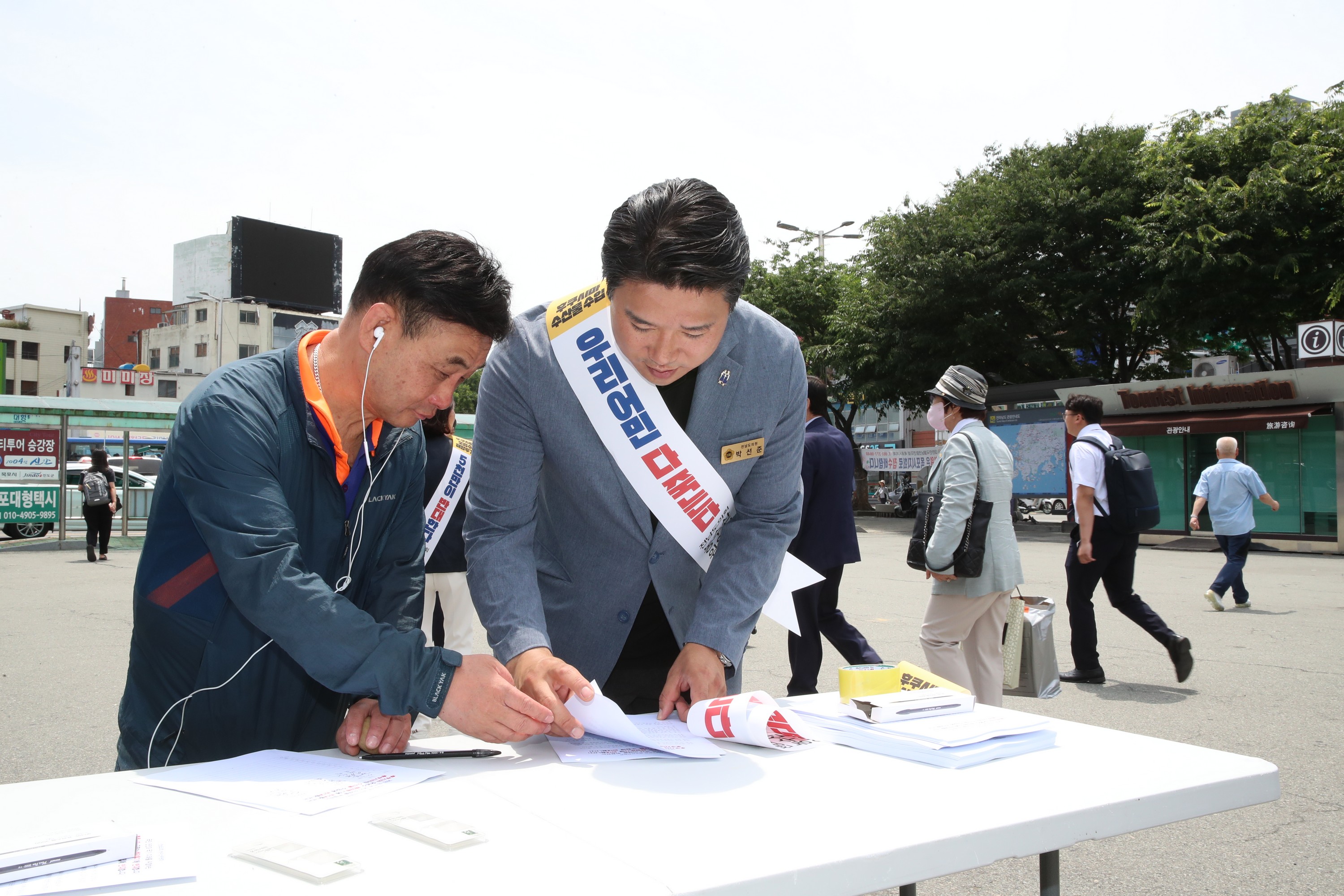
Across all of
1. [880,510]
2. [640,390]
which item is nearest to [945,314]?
[880,510]

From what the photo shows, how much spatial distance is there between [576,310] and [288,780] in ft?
3.79

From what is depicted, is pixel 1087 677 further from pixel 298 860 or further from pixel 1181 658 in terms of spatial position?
pixel 298 860

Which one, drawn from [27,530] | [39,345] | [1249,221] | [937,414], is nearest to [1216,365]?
[1249,221]

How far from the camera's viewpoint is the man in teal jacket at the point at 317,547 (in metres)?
1.46

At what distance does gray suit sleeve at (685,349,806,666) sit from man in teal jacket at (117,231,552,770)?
52 cm

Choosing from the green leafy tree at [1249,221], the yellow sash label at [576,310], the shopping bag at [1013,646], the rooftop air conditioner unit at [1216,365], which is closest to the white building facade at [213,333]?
the rooftop air conditioner unit at [1216,365]

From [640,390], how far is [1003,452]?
324 cm

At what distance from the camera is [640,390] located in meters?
2.11

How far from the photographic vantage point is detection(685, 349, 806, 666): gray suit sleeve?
194 cm

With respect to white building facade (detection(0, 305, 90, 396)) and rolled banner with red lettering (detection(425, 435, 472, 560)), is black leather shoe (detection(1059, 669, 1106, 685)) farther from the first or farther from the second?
white building facade (detection(0, 305, 90, 396))

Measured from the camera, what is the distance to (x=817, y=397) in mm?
5848

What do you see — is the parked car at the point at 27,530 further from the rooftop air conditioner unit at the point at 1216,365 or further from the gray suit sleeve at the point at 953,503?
the rooftop air conditioner unit at the point at 1216,365

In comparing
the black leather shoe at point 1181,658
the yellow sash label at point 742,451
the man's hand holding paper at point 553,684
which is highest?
the yellow sash label at point 742,451

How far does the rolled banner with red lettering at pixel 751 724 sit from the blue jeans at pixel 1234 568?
8356mm
